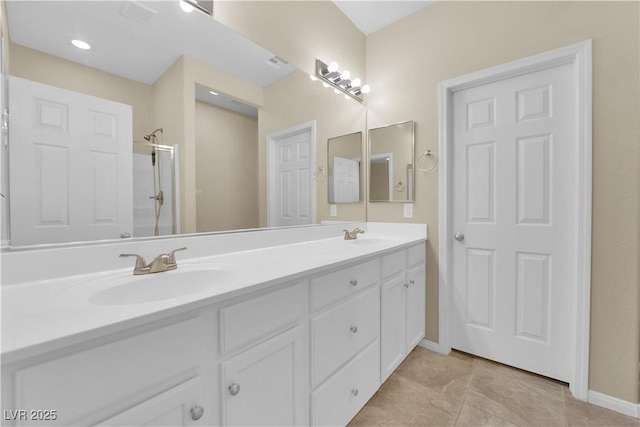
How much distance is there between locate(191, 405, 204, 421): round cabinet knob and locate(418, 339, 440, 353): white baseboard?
1860 mm

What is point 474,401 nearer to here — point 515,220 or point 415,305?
point 415,305

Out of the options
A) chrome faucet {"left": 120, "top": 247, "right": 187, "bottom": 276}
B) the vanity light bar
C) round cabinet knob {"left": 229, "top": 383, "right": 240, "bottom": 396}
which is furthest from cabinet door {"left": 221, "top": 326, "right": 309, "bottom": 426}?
the vanity light bar

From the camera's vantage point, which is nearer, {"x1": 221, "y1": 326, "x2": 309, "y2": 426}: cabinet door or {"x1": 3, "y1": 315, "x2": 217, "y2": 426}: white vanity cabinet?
{"x1": 3, "y1": 315, "x2": 217, "y2": 426}: white vanity cabinet

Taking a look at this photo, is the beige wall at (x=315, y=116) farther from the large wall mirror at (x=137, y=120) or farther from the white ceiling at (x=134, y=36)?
the white ceiling at (x=134, y=36)

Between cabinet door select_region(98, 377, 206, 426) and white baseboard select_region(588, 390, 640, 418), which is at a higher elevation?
cabinet door select_region(98, 377, 206, 426)

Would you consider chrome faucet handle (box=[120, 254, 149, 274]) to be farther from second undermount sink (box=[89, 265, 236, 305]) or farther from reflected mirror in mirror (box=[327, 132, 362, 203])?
reflected mirror in mirror (box=[327, 132, 362, 203])

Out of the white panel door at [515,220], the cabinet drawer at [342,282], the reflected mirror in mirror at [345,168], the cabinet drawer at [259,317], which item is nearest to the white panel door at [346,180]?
the reflected mirror in mirror at [345,168]

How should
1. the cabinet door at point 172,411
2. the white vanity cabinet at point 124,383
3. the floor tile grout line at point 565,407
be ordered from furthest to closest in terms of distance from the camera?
the floor tile grout line at point 565,407, the cabinet door at point 172,411, the white vanity cabinet at point 124,383

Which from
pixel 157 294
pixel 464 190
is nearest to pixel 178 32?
pixel 157 294

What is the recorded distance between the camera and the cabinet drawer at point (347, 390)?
1127mm

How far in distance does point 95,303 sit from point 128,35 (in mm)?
1043

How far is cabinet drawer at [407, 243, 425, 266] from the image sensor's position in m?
1.85

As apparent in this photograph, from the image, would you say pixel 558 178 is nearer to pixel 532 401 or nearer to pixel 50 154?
pixel 532 401

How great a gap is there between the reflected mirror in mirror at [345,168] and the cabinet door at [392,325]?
847 millimetres
